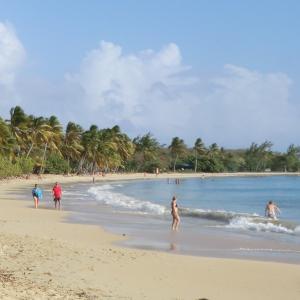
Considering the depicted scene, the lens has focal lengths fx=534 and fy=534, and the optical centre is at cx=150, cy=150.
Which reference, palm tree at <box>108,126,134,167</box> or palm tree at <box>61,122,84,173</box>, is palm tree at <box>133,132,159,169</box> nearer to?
palm tree at <box>108,126,134,167</box>

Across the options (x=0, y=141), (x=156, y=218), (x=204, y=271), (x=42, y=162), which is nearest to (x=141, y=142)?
(x=42, y=162)

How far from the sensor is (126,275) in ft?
33.6

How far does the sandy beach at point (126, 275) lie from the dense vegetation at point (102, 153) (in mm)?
43741

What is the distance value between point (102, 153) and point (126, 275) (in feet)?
265

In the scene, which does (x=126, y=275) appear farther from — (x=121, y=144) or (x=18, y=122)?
(x=121, y=144)

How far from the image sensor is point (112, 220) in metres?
24.2

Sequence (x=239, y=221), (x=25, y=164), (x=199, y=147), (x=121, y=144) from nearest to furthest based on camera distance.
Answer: (x=239, y=221)
(x=25, y=164)
(x=121, y=144)
(x=199, y=147)

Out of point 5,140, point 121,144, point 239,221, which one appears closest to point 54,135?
point 5,140

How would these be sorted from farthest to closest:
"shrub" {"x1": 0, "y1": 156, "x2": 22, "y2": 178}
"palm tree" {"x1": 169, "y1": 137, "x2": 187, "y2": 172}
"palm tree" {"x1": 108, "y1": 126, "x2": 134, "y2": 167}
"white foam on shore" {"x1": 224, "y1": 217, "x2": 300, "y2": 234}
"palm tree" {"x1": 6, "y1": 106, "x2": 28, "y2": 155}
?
"palm tree" {"x1": 169, "y1": 137, "x2": 187, "y2": 172} → "palm tree" {"x1": 108, "y1": 126, "x2": 134, "y2": 167} → "palm tree" {"x1": 6, "y1": 106, "x2": 28, "y2": 155} → "shrub" {"x1": 0, "y1": 156, "x2": 22, "y2": 178} → "white foam on shore" {"x1": 224, "y1": 217, "x2": 300, "y2": 234}

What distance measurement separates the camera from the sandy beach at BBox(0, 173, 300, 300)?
28.3 feet

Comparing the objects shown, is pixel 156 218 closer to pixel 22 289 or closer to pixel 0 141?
pixel 22 289

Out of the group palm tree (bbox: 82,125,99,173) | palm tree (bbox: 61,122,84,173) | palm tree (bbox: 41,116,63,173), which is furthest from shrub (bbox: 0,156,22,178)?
palm tree (bbox: 82,125,99,173)

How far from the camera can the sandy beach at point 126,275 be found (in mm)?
8627

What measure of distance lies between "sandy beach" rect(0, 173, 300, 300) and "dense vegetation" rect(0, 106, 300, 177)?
43.7 metres
